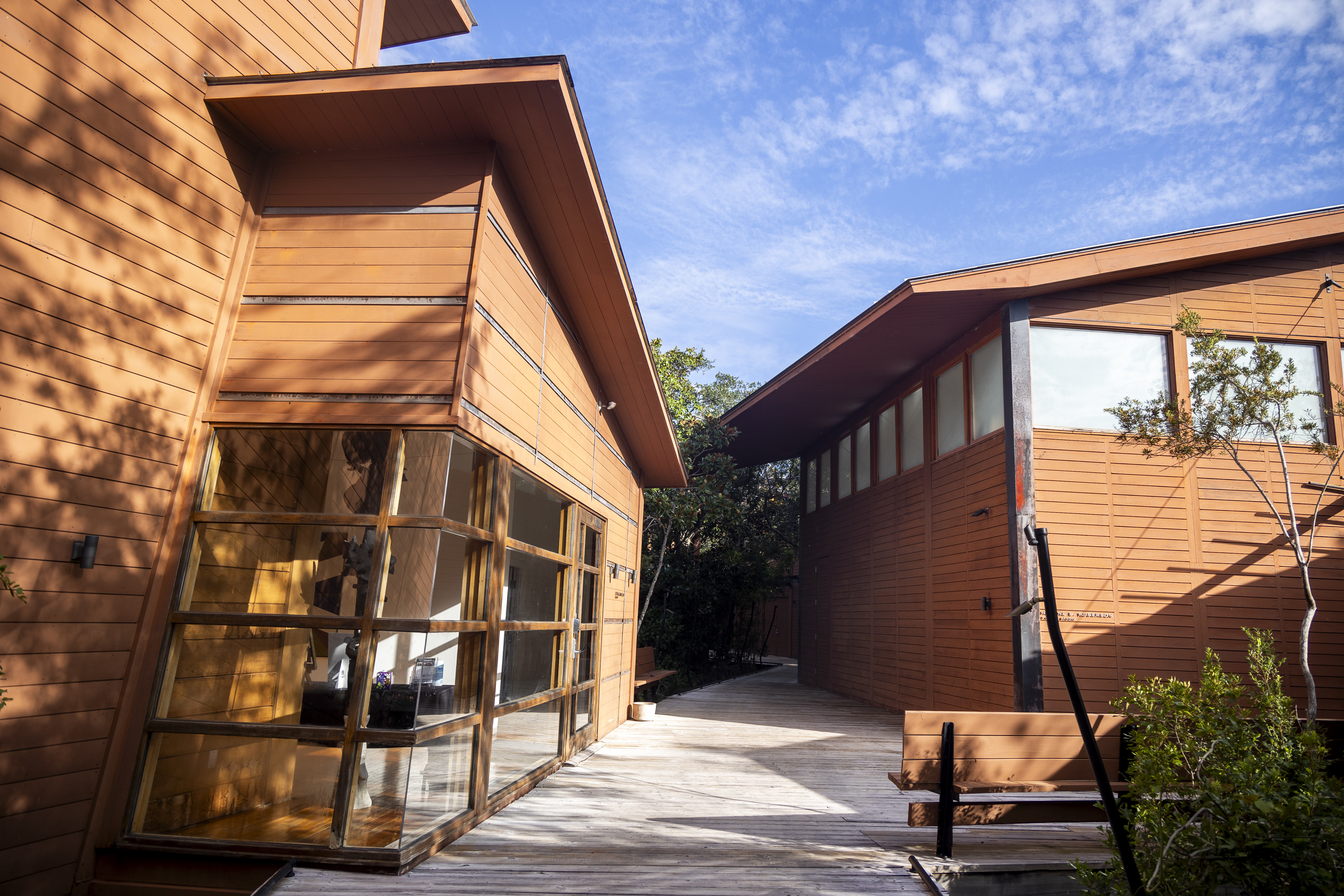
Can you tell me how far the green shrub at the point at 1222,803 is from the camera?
2527mm

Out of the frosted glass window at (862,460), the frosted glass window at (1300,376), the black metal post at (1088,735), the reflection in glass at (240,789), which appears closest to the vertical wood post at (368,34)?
the reflection in glass at (240,789)

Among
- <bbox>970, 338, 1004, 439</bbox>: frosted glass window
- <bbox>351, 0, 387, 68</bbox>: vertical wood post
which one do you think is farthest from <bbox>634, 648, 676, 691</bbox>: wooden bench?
<bbox>351, 0, 387, 68</bbox>: vertical wood post

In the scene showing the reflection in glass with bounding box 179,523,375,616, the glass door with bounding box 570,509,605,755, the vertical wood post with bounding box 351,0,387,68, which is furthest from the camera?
the glass door with bounding box 570,509,605,755

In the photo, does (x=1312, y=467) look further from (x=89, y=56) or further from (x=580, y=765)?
(x=89, y=56)

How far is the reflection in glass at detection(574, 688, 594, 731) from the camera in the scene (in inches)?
274

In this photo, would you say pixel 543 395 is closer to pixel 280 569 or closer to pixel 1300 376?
pixel 280 569

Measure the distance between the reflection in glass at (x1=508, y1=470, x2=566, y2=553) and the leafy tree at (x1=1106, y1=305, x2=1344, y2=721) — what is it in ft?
18.7

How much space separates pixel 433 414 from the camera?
386cm

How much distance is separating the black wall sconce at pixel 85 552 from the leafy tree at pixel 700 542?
438 inches

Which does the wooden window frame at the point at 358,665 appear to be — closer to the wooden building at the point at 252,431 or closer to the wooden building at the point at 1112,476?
the wooden building at the point at 252,431

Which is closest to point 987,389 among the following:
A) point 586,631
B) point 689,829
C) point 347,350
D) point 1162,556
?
point 1162,556

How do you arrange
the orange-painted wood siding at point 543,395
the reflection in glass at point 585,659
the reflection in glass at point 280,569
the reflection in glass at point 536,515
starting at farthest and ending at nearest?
the reflection in glass at point 585,659
the reflection in glass at point 536,515
the orange-painted wood siding at point 543,395
the reflection in glass at point 280,569

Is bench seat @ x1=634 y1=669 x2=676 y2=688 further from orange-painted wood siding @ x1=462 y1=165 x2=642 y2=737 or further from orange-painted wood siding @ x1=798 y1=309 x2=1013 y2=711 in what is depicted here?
orange-painted wood siding @ x1=798 y1=309 x2=1013 y2=711

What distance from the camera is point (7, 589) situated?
3.11m
